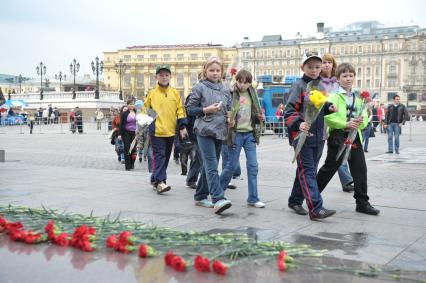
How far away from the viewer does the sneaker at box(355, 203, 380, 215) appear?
5777 mm

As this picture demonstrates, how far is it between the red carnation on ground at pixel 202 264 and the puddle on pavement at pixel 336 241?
1.14 metres

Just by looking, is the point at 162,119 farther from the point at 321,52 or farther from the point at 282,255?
the point at 321,52

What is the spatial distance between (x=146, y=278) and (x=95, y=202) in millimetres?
3105

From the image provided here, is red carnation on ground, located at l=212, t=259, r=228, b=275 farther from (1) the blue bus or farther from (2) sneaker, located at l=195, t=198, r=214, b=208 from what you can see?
(1) the blue bus

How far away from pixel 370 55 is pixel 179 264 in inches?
4753

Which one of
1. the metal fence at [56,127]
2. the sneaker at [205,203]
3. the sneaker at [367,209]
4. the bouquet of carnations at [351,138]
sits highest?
the bouquet of carnations at [351,138]

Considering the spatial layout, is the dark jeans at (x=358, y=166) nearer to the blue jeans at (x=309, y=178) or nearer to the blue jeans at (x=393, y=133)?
the blue jeans at (x=309, y=178)

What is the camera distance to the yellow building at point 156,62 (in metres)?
123

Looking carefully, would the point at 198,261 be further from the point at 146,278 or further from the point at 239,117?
the point at 239,117

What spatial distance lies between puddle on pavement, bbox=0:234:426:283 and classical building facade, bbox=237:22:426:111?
10946cm

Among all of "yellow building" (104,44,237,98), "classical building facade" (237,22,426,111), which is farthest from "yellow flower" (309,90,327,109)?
"yellow building" (104,44,237,98)

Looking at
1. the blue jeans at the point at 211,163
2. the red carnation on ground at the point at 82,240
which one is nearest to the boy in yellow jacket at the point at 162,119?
the blue jeans at the point at 211,163

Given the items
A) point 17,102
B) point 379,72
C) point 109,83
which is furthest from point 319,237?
point 109,83

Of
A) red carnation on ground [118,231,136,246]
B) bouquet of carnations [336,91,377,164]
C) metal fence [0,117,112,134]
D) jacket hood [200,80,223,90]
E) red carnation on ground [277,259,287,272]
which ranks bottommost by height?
metal fence [0,117,112,134]
